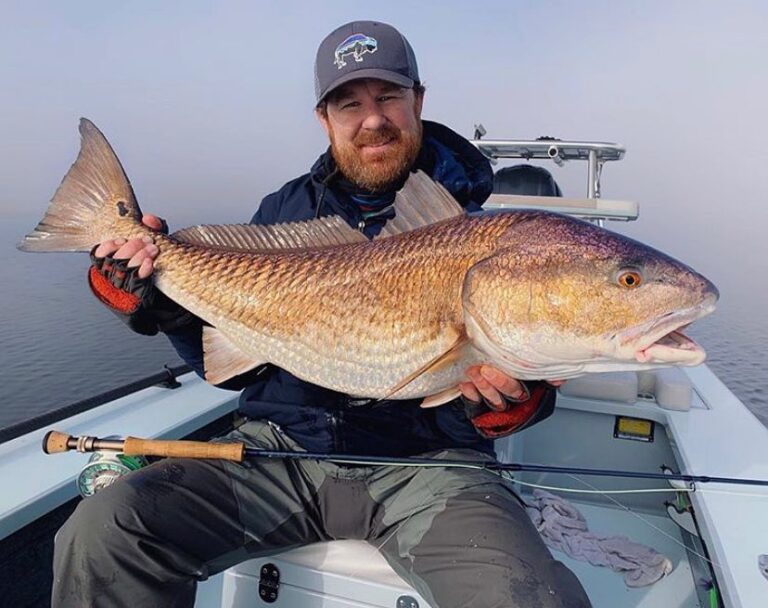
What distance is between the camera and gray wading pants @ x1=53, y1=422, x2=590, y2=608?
193 cm

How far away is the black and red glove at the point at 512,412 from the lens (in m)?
2.31

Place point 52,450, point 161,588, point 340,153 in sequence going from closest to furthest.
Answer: point 161,588 → point 52,450 → point 340,153

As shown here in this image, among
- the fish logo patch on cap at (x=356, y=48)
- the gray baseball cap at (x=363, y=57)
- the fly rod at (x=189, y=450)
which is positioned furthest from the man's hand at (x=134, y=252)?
the fish logo patch on cap at (x=356, y=48)

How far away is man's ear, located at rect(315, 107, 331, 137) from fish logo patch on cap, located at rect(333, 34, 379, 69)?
1.07 feet

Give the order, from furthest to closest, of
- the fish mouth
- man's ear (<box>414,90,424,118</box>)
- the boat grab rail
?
man's ear (<box>414,90,424,118</box>), the boat grab rail, the fish mouth

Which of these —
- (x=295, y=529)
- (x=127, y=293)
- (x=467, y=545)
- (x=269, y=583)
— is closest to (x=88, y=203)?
(x=127, y=293)

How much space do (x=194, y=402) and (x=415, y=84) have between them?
249 cm

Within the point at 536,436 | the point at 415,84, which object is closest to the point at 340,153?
the point at 415,84

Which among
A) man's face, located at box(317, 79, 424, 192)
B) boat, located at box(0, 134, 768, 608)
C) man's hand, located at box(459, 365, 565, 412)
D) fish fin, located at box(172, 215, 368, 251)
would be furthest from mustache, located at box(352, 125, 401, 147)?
boat, located at box(0, 134, 768, 608)

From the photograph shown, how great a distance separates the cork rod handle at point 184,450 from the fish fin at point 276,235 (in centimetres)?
91

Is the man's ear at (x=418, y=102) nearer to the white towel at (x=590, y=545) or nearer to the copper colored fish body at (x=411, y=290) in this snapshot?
the copper colored fish body at (x=411, y=290)

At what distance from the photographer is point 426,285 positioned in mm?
2176

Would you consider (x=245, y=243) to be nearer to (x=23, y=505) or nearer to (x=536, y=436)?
(x=23, y=505)

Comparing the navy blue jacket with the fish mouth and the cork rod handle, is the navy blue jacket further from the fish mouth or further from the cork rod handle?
the fish mouth
